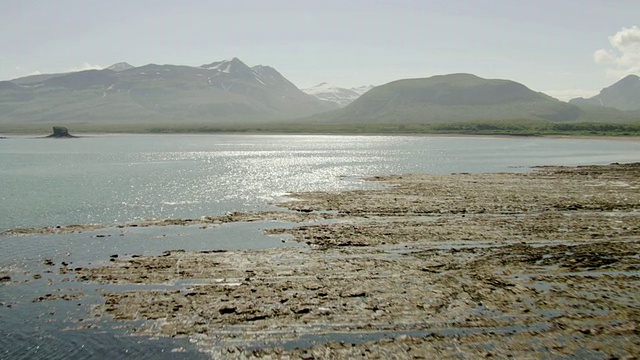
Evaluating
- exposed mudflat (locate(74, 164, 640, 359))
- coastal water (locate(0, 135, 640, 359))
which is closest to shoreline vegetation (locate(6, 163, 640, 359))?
exposed mudflat (locate(74, 164, 640, 359))

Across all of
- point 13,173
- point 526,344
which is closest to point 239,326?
point 526,344

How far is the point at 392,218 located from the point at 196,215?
1650cm

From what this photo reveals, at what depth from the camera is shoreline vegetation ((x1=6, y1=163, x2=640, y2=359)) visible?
57.6 ft

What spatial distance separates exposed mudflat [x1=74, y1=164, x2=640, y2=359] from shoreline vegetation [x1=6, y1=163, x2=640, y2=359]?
75 millimetres

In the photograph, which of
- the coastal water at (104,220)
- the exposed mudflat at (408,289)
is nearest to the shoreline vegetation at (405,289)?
the exposed mudflat at (408,289)

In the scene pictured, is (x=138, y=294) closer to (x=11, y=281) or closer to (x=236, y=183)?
(x=11, y=281)

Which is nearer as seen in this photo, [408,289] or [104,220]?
[408,289]

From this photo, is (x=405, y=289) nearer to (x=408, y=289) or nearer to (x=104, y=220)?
(x=408, y=289)

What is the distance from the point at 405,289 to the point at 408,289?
13 cm

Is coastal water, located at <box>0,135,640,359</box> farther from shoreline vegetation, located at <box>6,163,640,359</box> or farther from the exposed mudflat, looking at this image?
the exposed mudflat

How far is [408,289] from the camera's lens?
22734mm

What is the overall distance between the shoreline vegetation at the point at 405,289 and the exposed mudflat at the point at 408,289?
0.25ft

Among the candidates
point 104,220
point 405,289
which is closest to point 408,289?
point 405,289

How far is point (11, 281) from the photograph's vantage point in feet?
81.4
